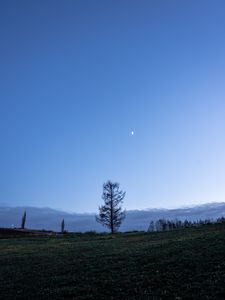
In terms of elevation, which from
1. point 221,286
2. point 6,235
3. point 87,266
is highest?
point 6,235

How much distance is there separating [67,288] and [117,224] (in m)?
74.3

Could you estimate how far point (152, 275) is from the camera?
76.3ft

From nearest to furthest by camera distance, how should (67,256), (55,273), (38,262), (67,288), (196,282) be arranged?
(196,282), (67,288), (55,273), (38,262), (67,256)

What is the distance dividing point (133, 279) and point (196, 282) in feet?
13.2

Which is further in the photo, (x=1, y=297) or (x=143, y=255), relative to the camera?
(x=143, y=255)

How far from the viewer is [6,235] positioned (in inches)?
3098

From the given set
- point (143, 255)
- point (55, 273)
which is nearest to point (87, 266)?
point (55, 273)

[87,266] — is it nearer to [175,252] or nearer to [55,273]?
[55,273]

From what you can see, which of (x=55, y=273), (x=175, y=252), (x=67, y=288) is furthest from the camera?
(x=175, y=252)

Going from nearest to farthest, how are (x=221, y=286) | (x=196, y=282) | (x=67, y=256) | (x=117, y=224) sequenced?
(x=221, y=286)
(x=196, y=282)
(x=67, y=256)
(x=117, y=224)

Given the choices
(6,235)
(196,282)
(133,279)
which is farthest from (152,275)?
(6,235)

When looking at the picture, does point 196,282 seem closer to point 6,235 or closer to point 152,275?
point 152,275

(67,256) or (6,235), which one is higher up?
(6,235)

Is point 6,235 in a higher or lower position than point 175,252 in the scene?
higher
